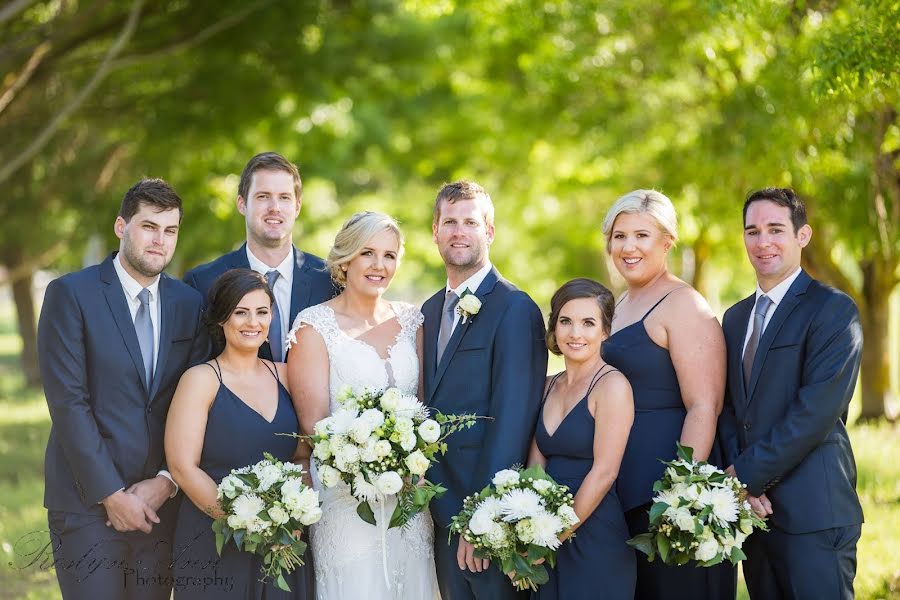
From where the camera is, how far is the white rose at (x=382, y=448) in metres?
4.55

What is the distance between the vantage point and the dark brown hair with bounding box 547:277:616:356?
16.4ft

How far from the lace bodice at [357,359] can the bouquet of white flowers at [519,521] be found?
0.96 meters

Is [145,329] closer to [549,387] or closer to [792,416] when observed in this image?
[549,387]

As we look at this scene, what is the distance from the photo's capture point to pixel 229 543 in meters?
4.99

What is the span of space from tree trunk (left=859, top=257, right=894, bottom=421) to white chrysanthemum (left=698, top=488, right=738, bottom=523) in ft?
33.6

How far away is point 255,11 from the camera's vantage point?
38.9ft

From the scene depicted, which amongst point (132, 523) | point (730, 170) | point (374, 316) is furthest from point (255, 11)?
point (132, 523)

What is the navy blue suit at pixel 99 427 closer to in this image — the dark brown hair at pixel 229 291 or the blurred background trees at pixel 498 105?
the dark brown hair at pixel 229 291

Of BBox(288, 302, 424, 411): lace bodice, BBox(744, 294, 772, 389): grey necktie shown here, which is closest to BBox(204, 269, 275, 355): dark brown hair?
BBox(288, 302, 424, 411): lace bodice

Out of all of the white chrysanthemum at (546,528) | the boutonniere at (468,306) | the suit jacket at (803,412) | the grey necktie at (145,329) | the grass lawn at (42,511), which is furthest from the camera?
the grass lawn at (42,511)

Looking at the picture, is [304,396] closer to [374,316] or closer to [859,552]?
[374,316]

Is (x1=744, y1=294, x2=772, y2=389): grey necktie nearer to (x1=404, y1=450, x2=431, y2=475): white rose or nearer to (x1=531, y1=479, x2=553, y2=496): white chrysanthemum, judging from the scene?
(x1=531, y1=479, x2=553, y2=496): white chrysanthemum

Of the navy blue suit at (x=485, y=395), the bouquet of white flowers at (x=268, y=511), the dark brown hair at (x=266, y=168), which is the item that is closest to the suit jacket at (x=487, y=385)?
the navy blue suit at (x=485, y=395)

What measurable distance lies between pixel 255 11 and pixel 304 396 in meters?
7.97
